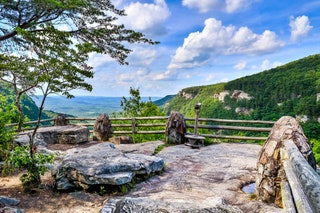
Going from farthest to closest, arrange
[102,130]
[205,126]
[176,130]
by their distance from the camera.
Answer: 1. [102,130]
2. [205,126]
3. [176,130]

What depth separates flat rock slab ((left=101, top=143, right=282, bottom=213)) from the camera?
3023mm

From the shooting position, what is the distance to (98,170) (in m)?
4.80

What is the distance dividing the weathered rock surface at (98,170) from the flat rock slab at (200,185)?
31 centimetres

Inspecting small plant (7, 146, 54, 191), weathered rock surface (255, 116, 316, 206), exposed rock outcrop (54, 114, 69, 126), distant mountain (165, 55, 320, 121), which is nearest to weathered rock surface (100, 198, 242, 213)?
weathered rock surface (255, 116, 316, 206)

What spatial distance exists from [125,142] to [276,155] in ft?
24.6

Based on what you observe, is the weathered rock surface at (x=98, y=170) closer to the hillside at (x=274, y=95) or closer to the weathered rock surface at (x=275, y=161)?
the weathered rock surface at (x=275, y=161)

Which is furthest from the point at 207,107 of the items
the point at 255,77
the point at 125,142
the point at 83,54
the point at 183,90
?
the point at 83,54

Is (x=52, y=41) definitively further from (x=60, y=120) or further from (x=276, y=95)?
(x=276, y=95)

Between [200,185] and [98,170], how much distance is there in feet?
6.79

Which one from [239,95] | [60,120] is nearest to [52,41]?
[60,120]

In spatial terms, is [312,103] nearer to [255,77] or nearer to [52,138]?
[255,77]

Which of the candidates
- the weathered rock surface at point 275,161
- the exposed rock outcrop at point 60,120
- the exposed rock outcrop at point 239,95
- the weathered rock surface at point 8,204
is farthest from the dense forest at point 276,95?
the weathered rock surface at point 8,204

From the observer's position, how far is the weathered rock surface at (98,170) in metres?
4.63

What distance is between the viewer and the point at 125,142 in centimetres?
1039
